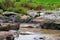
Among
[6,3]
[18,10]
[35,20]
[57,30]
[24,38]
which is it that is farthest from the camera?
[6,3]

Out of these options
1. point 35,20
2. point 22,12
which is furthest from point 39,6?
point 35,20

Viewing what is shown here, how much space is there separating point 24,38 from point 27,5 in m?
17.3

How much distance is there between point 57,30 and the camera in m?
15.1

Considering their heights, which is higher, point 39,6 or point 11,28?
point 11,28

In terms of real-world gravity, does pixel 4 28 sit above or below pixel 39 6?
above

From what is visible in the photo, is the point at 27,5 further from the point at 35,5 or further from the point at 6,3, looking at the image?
the point at 6,3

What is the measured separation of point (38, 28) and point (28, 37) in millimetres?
3473

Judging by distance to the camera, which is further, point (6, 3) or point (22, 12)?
point (6, 3)

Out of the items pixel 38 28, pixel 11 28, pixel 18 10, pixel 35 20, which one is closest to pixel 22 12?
pixel 18 10

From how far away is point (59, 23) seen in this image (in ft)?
50.9

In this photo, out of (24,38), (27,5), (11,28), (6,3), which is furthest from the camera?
(27,5)

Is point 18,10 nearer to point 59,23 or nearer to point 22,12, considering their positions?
point 22,12

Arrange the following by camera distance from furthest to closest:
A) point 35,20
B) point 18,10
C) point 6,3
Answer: point 6,3, point 18,10, point 35,20

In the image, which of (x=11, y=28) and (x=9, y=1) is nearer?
(x=11, y=28)
